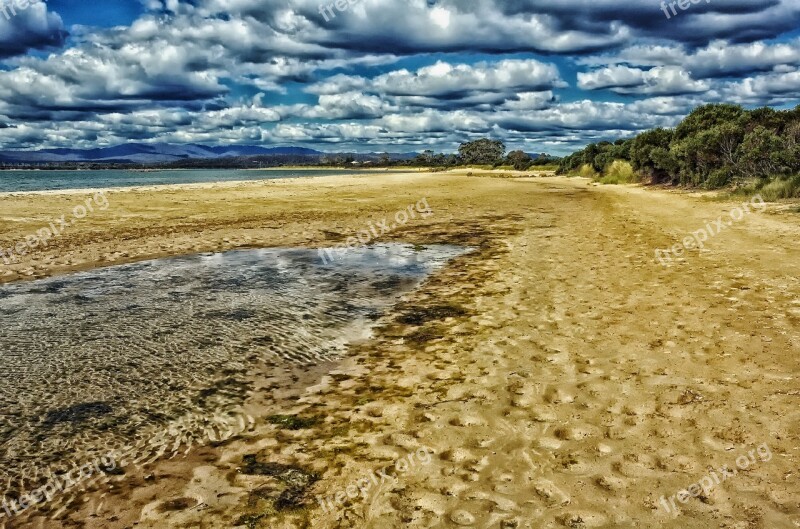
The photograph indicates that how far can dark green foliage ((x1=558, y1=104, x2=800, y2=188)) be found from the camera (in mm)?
28562

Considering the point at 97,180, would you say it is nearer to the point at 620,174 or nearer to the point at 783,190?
the point at 620,174

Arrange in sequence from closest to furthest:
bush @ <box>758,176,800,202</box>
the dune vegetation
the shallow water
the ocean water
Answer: the shallow water → bush @ <box>758,176,800,202</box> → the dune vegetation → the ocean water

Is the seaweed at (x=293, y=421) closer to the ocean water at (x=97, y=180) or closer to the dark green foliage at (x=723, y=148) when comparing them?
the dark green foliage at (x=723, y=148)

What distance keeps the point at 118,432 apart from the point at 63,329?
4998mm

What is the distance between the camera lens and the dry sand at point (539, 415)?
448cm

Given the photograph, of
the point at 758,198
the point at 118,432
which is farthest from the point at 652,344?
the point at 758,198

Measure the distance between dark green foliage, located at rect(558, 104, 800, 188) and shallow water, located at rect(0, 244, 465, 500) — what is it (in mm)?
23691

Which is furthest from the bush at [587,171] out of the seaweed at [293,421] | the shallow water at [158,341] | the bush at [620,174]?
the seaweed at [293,421]

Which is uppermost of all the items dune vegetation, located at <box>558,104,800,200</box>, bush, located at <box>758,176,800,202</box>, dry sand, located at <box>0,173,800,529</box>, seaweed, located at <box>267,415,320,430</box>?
dune vegetation, located at <box>558,104,800,200</box>

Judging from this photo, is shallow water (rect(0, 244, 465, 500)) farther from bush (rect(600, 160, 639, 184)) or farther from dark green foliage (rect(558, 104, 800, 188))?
bush (rect(600, 160, 639, 184))

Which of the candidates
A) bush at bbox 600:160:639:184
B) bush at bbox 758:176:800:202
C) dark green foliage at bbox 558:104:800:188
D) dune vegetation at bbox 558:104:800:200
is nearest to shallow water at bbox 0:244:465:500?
bush at bbox 758:176:800:202

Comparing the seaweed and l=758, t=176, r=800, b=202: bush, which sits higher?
l=758, t=176, r=800, b=202: bush

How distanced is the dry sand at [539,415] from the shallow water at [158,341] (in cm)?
76

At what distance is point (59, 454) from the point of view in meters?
5.62
